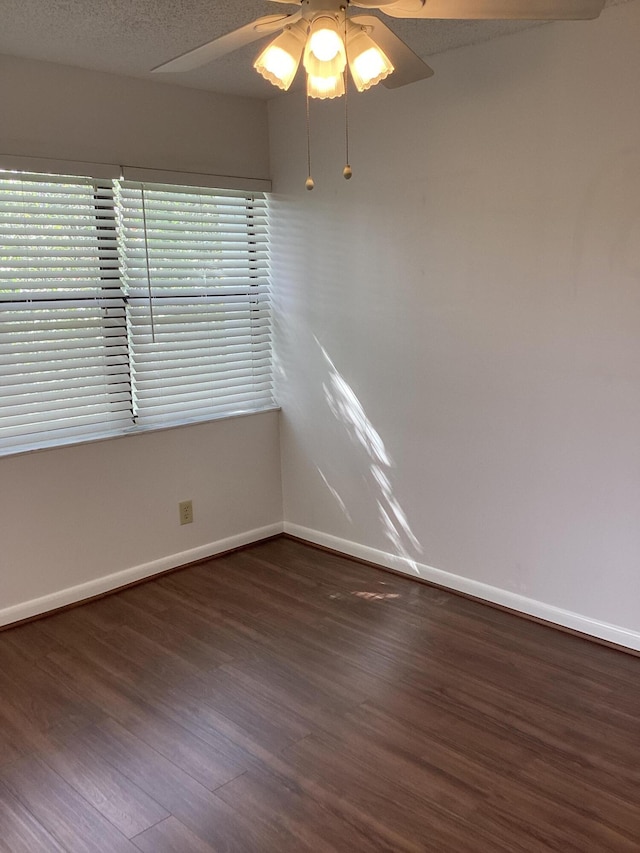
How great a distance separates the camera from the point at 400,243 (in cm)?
330

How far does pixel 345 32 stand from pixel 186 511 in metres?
2.56

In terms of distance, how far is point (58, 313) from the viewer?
3.14 m

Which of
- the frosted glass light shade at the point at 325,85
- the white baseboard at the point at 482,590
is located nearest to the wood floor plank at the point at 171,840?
the white baseboard at the point at 482,590

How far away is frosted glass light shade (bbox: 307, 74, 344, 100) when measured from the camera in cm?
174

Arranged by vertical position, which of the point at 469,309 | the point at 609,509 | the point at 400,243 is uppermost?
the point at 400,243

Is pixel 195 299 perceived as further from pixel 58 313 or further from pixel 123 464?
pixel 123 464

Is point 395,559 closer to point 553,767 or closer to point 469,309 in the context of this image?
point 469,309

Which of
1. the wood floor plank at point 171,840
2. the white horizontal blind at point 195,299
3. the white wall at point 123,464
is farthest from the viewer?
the white horizontal blind at point 195,299

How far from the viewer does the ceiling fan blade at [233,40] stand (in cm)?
169

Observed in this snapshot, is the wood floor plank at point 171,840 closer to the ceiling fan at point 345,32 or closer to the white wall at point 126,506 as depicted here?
the white wall at point 126,506

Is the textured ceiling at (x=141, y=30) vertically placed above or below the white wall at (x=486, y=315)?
above

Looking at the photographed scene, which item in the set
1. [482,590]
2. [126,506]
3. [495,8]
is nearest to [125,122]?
[126,506]

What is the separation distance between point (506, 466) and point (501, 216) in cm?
104

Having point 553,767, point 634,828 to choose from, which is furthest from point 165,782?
point 634,828
